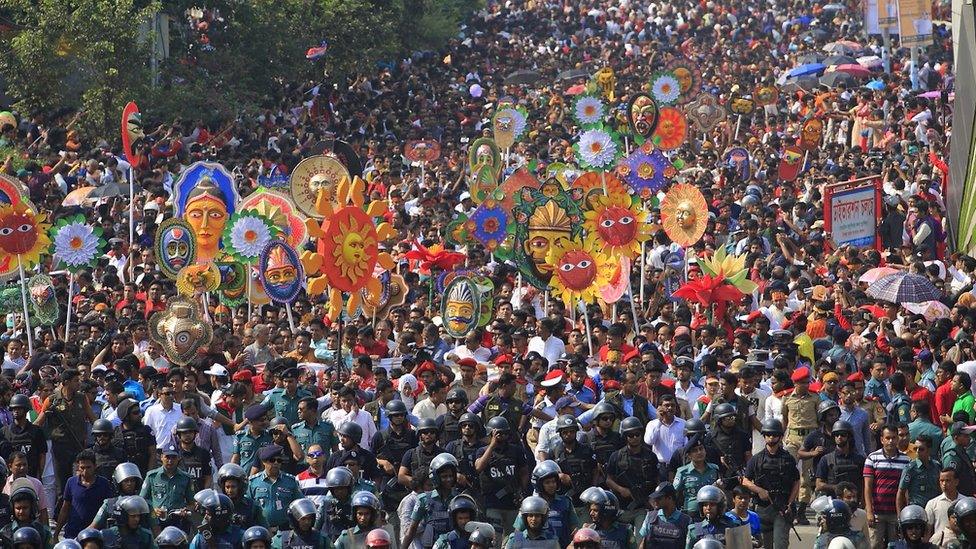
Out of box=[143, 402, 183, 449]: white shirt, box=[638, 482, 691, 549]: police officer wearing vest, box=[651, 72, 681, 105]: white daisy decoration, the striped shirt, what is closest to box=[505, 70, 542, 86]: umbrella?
box=[651, 72, 681, 105]: white daisy decoration

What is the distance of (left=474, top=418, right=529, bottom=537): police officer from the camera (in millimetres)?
14914

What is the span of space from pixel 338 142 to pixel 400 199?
122 centimetres

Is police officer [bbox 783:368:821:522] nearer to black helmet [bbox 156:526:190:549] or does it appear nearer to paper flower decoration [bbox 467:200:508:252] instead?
black helmet [bbox 156:526:190:549]

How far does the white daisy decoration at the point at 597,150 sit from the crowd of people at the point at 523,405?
1515mm

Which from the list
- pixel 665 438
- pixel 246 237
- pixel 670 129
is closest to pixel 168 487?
pixel 665 438

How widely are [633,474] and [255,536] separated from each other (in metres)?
3.07

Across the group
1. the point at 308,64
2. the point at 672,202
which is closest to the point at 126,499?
the point at 672,202

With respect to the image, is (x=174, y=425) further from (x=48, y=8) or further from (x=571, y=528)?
(x=48, y=8)

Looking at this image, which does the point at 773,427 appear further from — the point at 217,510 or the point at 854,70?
the point at 854,70

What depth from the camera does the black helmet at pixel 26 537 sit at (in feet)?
43.5

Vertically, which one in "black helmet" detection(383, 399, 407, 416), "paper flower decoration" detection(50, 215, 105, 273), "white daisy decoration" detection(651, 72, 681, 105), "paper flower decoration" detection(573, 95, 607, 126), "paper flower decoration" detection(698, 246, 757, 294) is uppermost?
"white daisy decoration" detection(651, 72, 681, 105)

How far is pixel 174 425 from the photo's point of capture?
16266mm

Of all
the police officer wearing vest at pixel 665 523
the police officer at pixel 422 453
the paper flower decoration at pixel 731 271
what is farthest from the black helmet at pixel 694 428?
the paper flower decoration at pixel 731 271

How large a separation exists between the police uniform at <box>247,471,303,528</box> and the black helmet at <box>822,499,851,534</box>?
12.0ft
